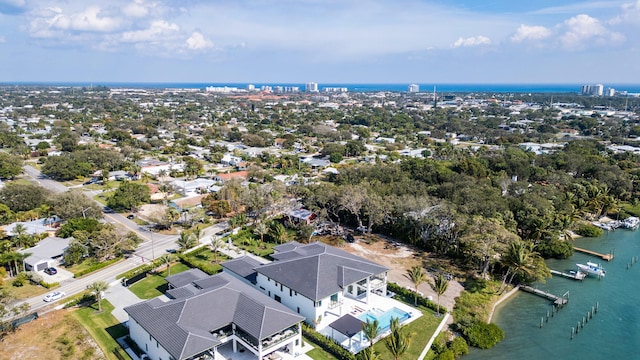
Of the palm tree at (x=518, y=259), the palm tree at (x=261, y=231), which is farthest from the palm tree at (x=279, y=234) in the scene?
the palm tree at (x=518, y=259)

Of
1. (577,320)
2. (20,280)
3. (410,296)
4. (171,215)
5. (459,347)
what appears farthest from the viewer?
(171,215)

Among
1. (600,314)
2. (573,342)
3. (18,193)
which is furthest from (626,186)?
(18,193)

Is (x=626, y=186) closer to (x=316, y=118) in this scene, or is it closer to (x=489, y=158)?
(x=489, y=158)

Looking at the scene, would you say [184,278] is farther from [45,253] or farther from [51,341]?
[45,253]

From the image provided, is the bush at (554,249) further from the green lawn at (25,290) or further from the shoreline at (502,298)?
the green lawn at (25,290)

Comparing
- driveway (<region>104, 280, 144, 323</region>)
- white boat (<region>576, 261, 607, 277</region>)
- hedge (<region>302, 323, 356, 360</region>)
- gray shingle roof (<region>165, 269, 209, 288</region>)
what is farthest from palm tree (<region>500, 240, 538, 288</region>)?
driveway (<region>104, 280, 144, 323</region>)

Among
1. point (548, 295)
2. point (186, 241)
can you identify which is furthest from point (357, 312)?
point (186, 241)
